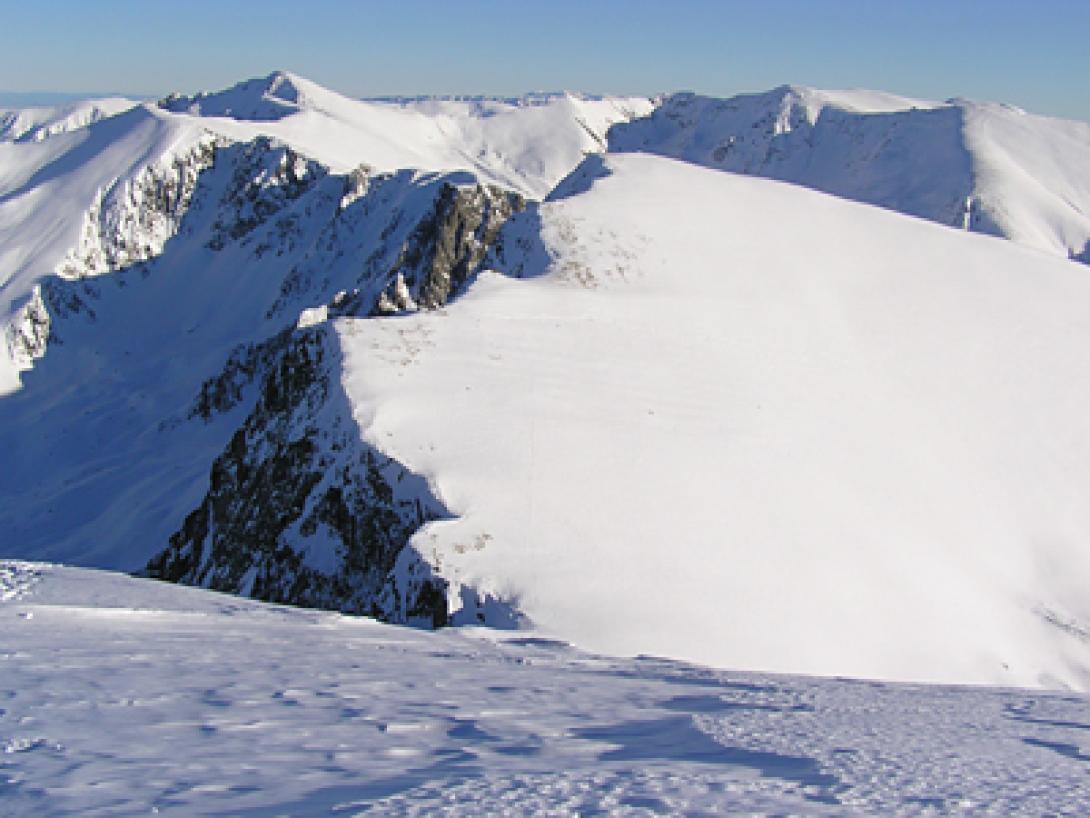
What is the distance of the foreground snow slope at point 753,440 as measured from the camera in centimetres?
1645

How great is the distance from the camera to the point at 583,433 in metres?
20.2

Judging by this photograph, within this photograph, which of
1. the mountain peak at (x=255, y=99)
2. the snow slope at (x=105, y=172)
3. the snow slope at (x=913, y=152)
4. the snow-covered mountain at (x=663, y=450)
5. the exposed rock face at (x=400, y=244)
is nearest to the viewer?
the snow-covered mountain at (x=663, y=450)

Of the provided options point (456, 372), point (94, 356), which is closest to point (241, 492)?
point (456, 372)

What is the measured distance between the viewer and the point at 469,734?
7355 mm

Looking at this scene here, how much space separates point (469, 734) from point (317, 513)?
12724mm

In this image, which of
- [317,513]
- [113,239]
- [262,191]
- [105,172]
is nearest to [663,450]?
[317,513]

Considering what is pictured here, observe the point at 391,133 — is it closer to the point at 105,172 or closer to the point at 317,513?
the point at 105,172

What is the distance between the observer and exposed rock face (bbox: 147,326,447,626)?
57.0 feet

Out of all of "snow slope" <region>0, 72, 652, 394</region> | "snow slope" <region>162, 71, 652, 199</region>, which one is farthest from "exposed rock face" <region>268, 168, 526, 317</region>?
"snow slope" <region>162, 71, 652, 199</region>

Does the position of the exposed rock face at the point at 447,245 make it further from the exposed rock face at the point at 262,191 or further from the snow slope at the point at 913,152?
the snow slope at the point at 913,152

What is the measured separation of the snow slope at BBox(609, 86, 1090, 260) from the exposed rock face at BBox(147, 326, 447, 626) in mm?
105221

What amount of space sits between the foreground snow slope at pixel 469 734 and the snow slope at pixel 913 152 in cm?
11266

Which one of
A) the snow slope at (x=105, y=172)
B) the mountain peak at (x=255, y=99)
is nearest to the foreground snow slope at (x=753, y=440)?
the snow slope at (x=105, y=172)

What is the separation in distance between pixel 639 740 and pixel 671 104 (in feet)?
641
